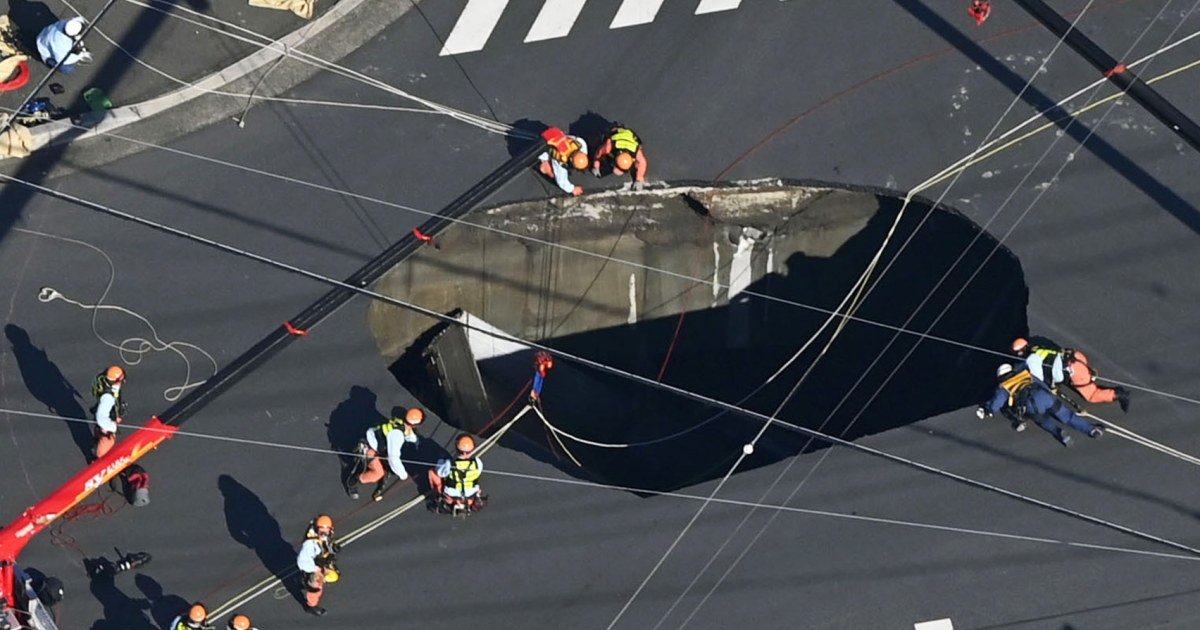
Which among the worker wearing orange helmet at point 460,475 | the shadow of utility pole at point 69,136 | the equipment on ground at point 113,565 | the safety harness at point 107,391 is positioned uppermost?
the shadow of utility pole at point 69,136

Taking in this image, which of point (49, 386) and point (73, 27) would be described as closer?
point (49, 386)

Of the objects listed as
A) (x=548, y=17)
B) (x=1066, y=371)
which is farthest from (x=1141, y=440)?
(x=548, y=17)

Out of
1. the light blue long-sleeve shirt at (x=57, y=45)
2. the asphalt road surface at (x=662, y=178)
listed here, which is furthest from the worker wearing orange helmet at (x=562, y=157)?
the light blue long-sleeve shirt at (x=57, y=45)

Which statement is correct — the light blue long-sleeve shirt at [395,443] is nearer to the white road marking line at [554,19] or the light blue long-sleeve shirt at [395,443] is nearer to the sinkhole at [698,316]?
the sinkhole at [698,316]

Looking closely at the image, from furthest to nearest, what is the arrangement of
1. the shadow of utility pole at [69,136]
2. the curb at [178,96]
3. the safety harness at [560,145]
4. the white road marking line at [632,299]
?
the white road marking line at [632,299] < the curb at [178,96] < the shadow of utility pole at [69,136] < the safety harness at [560,145]

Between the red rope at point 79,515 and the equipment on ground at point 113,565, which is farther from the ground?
the red rope at point 79,515

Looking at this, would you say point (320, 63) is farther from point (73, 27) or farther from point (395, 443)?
point (395, 443)

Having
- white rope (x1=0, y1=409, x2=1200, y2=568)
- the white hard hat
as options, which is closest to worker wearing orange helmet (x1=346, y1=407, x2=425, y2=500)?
white rope (x1=0, y1=409, x2=1200, y2=568)
